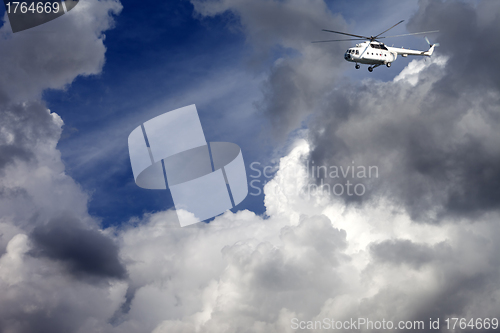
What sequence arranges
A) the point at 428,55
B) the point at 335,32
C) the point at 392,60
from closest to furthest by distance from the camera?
the point at 335,32
the point at 392,60
the point at 428,55

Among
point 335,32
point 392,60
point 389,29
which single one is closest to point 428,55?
point 392,60

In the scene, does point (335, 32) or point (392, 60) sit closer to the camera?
point (335, 32)

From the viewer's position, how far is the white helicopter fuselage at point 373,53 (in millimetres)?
159500

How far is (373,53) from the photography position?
164000 millimetres

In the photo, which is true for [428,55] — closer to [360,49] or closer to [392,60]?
[392,60]

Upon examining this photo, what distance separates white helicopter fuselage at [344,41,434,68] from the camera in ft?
523

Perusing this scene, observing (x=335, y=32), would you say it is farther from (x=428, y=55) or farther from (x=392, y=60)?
(x=428, y=55)

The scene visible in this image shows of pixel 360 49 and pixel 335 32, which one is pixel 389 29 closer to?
pixel 360 49

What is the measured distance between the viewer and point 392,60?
17238cm

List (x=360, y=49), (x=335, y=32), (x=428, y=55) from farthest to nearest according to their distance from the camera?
(x=428, y=55) < (x=360, y=49) < (x=335, y=32)

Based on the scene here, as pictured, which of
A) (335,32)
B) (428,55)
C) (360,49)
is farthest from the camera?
(428,55)

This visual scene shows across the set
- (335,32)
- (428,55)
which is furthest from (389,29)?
(428,55)

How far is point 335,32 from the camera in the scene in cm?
14775

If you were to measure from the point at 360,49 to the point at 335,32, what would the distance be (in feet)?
58.7
